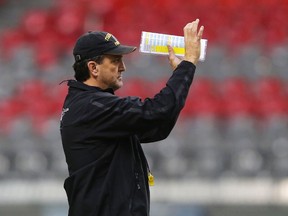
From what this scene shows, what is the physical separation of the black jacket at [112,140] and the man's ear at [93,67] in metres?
0.06

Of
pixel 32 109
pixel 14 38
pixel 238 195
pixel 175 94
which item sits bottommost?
pixel 175 94

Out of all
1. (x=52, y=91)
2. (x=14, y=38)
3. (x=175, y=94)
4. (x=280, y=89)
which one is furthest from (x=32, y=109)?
(x=175, y=94)

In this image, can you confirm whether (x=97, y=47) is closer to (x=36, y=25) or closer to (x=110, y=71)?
(x=110, y=71)

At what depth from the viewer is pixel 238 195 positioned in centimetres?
712

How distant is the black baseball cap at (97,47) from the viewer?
3.35 meters

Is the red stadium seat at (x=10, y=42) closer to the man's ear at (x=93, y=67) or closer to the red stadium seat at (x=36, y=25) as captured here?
the red stadium seat at (x=36, y=25)

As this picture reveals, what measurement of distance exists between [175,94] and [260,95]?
20.7ft

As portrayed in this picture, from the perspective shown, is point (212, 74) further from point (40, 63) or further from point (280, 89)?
point (40, 63)

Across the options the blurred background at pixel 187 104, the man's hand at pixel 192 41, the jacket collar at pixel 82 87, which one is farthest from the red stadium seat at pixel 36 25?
the man's hand at pixel 192 41

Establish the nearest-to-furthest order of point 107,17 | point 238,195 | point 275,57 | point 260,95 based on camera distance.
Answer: point 238,195
point 260,95
point 275,57
point 107,17

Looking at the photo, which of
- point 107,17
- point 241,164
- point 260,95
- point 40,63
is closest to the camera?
point 241,164

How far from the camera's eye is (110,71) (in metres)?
3.38

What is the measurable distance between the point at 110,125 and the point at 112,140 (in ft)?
0.26

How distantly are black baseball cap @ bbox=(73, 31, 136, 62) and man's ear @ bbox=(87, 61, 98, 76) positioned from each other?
0.09 feet
